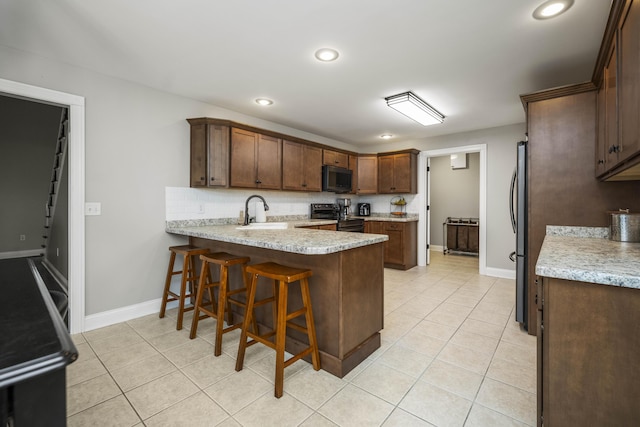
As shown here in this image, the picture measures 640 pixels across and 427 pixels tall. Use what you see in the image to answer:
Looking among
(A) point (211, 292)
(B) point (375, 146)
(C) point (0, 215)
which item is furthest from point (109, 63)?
(C) point (0, 215)

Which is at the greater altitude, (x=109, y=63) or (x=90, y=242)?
(x=109, y=63)

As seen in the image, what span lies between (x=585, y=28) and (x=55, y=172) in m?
5.74

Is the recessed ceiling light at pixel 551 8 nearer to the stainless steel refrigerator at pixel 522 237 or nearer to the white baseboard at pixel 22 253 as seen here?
the stainless steel refrigerator at pixel 522 237

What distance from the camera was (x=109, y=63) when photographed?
8.25 ft

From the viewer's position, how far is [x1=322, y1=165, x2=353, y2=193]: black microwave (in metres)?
4.84

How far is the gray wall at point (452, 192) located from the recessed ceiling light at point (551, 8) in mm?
5221

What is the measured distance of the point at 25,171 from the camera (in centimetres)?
576

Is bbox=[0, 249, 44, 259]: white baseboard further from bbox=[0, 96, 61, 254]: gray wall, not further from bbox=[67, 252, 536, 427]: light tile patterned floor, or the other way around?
bbox=[67, 252, 536, 427]: light tile patterned floor

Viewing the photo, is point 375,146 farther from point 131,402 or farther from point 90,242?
point 131,402

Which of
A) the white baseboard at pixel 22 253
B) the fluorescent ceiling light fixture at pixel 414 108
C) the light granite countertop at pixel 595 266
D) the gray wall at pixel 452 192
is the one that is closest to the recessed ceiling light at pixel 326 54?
the fluorescent ceiling light fixture at pixel 414 108

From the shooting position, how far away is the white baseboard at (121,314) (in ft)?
8.85

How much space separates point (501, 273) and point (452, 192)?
9.28 ft

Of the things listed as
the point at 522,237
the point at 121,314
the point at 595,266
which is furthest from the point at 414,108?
the point at 121,314

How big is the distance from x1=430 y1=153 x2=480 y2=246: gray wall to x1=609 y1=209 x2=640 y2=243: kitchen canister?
487cm
